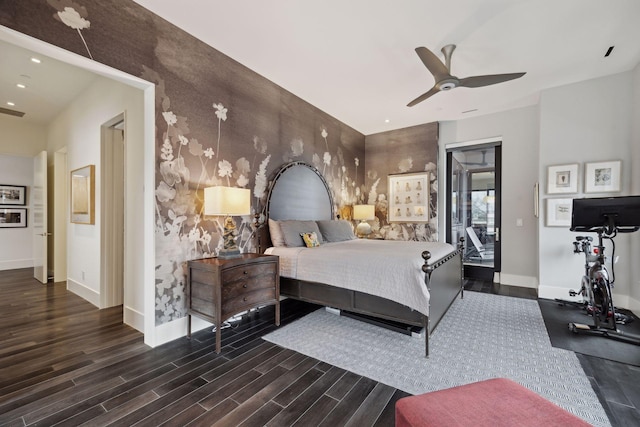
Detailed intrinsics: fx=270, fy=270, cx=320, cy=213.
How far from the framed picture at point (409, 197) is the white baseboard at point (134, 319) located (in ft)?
16.0

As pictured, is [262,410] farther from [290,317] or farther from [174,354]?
[290,317]

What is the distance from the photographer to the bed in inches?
98.7

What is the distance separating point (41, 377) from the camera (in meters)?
2.09

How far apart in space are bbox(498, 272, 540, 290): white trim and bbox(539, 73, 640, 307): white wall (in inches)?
28.6

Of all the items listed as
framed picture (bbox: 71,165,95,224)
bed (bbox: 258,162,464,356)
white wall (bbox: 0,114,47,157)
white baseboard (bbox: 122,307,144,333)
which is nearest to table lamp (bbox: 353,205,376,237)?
bed (bbox: 258,162,464,356)

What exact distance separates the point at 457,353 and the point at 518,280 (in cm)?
344

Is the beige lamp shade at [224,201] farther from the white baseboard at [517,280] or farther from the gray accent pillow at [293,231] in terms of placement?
the white baseboard at [517,280]

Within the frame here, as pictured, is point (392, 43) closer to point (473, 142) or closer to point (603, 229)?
point (603, 229)

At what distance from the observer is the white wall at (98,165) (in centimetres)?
300

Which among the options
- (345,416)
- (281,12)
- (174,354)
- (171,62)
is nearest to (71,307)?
(174,354)

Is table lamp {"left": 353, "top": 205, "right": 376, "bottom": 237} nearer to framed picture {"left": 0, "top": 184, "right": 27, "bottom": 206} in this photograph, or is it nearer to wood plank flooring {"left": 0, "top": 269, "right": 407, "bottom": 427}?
wood plank flooring {"left": 0, "top": 269, "right": 407, "bottom": 427}

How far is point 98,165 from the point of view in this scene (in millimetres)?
3719

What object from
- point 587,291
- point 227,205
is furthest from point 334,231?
point 587,291

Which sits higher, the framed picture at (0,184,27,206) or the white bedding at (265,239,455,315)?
the framed picture at (0,184,27,206)
